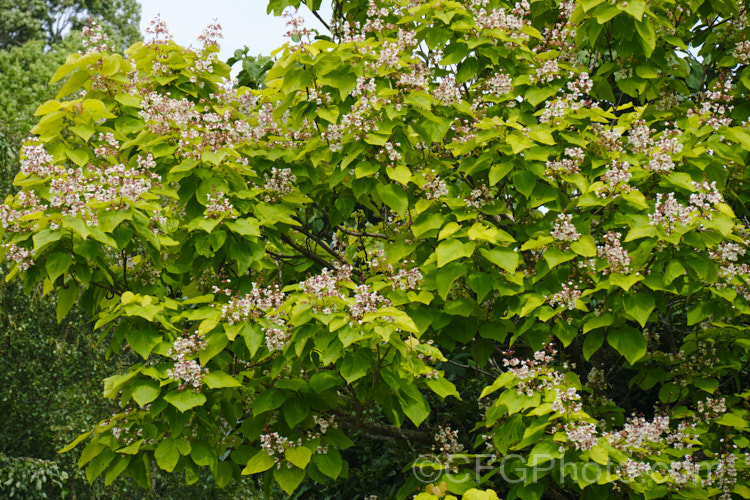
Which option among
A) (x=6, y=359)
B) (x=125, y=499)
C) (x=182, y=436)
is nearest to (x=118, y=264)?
(x=182, y=436)

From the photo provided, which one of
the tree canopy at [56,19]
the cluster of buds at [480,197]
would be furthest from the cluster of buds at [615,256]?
the tree canopy at [56,19]

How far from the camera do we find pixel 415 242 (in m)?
4.42

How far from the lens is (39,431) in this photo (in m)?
12.6

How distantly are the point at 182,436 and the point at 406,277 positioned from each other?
148cm

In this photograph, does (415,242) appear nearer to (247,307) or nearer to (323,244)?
(323,244)

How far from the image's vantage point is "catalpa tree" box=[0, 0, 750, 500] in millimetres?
3729

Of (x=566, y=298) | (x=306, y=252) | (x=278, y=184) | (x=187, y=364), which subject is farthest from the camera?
(x=306, y=252)

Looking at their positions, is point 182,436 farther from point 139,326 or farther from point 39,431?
point 39,431

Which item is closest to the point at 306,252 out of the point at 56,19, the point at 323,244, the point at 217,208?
the point at 323,244

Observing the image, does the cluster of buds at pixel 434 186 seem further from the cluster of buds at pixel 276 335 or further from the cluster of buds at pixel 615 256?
the cluster of buds at pixel 276 335

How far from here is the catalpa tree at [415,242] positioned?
3729mm

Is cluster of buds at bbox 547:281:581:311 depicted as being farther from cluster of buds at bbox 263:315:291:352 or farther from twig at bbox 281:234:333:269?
twig at bbox 281:234:333:269

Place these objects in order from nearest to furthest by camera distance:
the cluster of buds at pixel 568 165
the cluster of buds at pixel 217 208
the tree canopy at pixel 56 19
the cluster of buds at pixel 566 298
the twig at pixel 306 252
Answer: the cluster of buds at pixel 566 298 → the cluster of buds at pixel 217 208 → the cluster of buds at pixel 568 165 → the twig at pixel 306 252 → the tree canopy at pixel 56 19

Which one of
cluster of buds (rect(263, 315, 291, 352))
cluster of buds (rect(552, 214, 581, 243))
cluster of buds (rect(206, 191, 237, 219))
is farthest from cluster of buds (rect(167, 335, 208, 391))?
cluster of buds (rect(552, 214, 581, 243))
